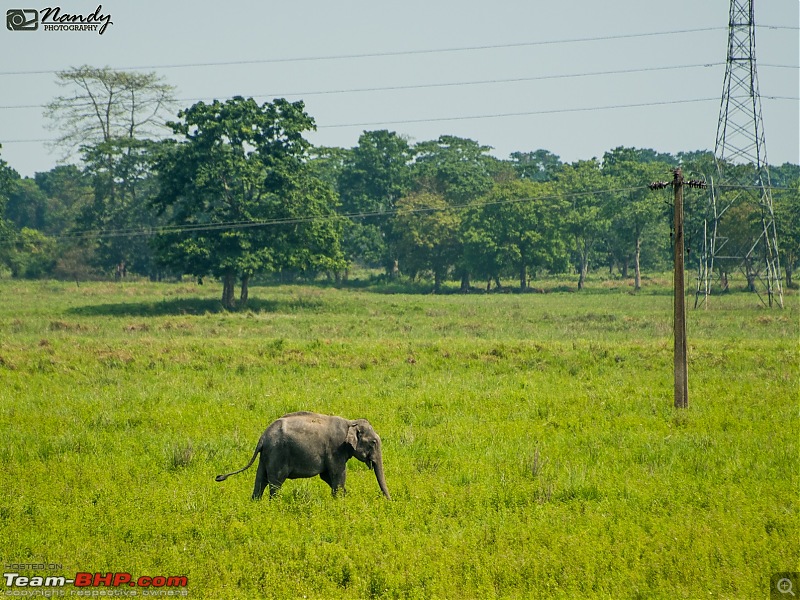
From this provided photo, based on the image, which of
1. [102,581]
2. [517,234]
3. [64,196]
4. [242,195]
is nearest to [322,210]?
[242,195]

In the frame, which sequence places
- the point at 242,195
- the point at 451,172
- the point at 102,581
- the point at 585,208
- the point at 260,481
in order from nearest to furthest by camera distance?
the point at 102,581 → the point at 260,481 → the point at 242,195 → the point at 585,208 → the point at 451,172

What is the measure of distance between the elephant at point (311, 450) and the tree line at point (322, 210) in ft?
137

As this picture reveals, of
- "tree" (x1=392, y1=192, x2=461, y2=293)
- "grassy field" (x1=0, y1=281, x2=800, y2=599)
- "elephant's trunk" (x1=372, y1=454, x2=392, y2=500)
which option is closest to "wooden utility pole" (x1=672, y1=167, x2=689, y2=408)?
"grassy field" (x1=0, y1=281, x2=800, y2=599)

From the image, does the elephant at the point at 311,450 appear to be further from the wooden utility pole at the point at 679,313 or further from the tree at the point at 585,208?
the tree at the point at 585,208

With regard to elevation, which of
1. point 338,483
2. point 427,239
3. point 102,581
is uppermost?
point 427,239

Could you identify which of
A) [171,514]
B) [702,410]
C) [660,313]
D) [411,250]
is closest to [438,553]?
[171,514]

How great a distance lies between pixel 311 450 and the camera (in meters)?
12.9

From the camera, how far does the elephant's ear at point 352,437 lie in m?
13.0

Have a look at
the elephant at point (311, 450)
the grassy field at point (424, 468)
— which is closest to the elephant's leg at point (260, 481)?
the elephant at point (311, 450)

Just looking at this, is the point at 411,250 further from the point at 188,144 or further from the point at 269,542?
the point at 269,542

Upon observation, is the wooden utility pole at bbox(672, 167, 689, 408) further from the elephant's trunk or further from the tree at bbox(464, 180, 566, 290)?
the tree at bbox(464, 180, 566, 290)

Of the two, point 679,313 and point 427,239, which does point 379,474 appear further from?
point 427,239

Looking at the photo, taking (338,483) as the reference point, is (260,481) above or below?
above

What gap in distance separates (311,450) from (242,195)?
146 ft
